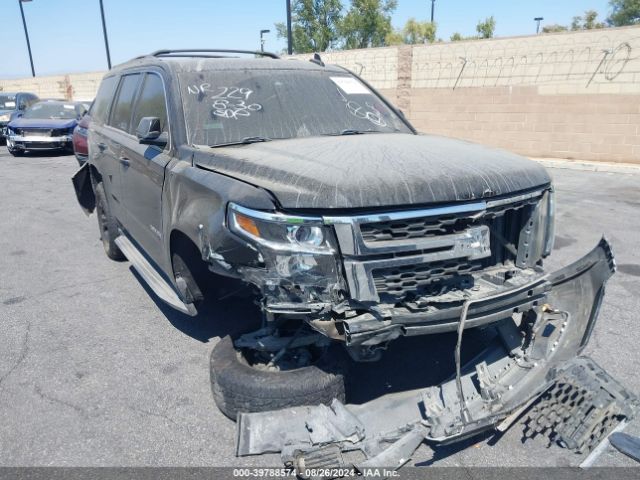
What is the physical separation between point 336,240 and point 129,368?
2.02m

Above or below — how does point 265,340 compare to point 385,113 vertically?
below

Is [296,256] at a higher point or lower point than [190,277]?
higher

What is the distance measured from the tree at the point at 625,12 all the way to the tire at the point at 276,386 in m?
59.4

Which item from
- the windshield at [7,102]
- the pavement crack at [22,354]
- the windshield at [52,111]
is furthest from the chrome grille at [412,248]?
the windshield at [7,102]

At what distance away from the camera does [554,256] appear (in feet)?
19.4

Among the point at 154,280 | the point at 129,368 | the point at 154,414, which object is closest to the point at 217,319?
the point at 154,280

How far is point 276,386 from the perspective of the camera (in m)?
2.86

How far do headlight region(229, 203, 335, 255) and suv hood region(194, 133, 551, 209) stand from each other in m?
0.08

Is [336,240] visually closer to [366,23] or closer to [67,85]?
[67,85]

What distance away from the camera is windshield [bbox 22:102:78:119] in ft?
52.4

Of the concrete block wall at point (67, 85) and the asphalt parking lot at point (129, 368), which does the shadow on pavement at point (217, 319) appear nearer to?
the asphalt parking lot at point (129, 368)

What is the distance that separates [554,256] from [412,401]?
11.9 feet

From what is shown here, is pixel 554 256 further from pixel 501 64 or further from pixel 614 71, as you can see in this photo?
pixel 501 64

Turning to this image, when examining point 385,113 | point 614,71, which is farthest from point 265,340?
point 614,71
